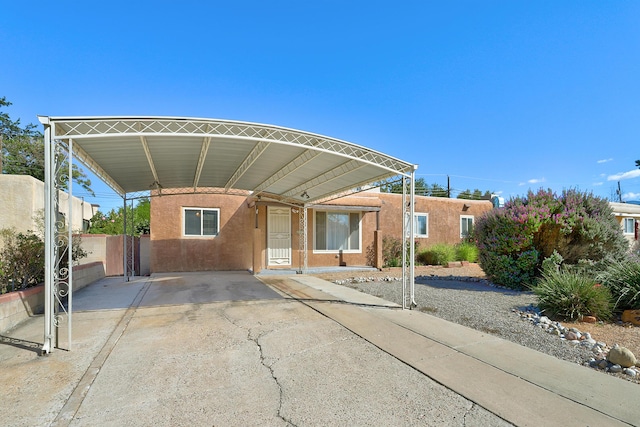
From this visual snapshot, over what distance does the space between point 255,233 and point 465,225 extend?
1252cm

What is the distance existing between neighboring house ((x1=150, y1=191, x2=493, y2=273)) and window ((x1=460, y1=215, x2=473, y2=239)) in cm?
595

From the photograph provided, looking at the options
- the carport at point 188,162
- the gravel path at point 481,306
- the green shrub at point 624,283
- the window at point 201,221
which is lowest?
the gravel path at point 481,306

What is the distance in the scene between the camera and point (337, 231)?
48.0 ft

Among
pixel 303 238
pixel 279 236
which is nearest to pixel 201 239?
pixel 279 236

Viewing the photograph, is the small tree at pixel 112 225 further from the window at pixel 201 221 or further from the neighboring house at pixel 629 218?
the neighboring house at pixel 629 218

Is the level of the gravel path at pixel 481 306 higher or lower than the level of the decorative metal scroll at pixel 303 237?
lower

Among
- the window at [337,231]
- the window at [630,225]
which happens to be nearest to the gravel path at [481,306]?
the window at [337,231]

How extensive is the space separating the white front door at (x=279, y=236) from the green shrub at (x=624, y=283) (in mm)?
9931

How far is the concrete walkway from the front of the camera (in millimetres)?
2943

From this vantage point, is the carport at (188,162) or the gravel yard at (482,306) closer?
the carport at (188,162)

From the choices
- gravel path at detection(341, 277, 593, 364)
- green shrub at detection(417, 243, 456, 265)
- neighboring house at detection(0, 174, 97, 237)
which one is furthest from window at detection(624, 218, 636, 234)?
neighboring house at detection(0, 174, 97, 237)

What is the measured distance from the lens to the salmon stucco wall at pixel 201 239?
13.3 m

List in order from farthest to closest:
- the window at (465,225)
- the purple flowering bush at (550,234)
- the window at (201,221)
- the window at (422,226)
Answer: the window at (465,225)
the window at (422,226)
the window at (201,221)
the purple flowering bush at (550,234)

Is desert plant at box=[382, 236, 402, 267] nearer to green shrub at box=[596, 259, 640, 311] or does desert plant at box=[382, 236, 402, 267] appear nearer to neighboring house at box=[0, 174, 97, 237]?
Result: green shrub at box=[596, 259, 640, 311]
